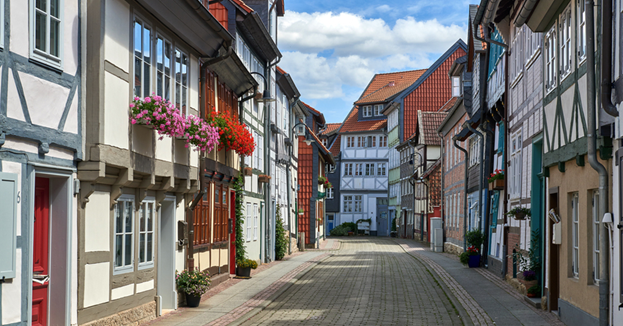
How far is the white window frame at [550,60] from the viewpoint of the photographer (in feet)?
38.6

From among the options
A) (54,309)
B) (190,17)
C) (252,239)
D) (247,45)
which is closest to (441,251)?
(252,239)

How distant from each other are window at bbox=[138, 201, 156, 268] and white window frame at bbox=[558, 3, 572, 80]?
6.95 m

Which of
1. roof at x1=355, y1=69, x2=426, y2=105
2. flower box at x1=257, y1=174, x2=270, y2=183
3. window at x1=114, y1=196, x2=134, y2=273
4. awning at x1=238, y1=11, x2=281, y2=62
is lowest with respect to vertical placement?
window at x1=114, y1=196, x2=134, y2=273

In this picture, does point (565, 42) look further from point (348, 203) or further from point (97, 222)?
point (348, 203)

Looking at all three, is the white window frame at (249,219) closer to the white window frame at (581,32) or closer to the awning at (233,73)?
the awning at (233,73)

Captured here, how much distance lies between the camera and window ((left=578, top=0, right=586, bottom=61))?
31.6ft

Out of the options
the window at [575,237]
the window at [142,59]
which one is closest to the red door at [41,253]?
the window at [142,59]

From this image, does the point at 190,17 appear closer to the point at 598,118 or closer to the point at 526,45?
the point at 598,118

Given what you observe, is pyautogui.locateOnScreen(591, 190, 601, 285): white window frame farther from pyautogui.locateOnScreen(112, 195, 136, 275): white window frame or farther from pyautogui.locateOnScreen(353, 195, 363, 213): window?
pyautogui.locateOnScreen(353, 195, 363, 213): window

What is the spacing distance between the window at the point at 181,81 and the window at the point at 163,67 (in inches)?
17.1

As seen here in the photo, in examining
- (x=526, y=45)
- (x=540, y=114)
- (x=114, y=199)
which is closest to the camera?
(x=114, y=199)

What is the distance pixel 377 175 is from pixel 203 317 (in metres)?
52.4

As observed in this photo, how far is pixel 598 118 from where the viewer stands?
874 cm

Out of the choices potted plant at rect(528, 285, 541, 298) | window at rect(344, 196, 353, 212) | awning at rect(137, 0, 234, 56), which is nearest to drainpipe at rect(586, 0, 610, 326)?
potted plant at rect(528, 285, 541, 298)
